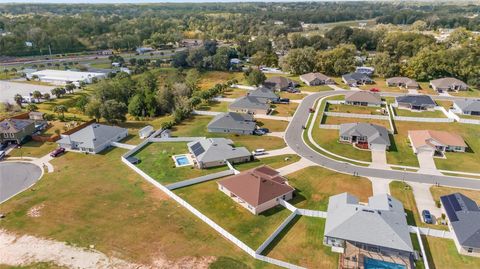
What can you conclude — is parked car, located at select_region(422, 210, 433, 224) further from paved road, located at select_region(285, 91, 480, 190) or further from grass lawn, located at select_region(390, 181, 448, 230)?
paved road, located at select_region(285, 91, 480, 190)

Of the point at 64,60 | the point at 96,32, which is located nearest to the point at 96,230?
the point at 64,60

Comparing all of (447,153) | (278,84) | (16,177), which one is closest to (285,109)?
(278,84)

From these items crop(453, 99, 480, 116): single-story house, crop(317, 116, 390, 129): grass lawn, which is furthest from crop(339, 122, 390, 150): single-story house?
crop(453, 99, 480, 116): single-story house

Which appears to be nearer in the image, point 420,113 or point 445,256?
point 445,256

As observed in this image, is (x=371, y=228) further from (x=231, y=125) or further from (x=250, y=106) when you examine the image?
(x=250, y=106)

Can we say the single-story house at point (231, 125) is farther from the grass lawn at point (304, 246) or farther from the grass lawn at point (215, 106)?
the grass lawn at point (304, 246)

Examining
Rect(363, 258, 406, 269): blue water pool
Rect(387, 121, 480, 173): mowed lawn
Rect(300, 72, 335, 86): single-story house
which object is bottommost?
Rect(363, 258, 406, 269): blue water pool

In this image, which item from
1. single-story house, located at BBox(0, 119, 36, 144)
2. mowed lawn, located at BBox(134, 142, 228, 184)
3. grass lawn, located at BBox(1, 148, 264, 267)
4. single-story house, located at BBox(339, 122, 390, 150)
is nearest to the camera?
→ grass lawn, located at BBox(1, 148, 264, 267)
